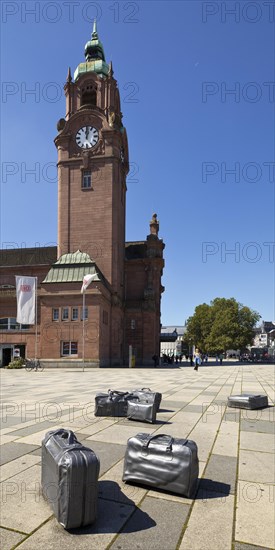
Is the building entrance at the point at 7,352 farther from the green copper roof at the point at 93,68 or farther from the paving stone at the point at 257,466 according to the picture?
the paving stone at the point at 257,466

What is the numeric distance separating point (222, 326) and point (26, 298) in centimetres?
5424

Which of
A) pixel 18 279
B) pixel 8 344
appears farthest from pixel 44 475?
pixel 8 344

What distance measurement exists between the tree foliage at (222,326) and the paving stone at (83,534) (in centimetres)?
7806

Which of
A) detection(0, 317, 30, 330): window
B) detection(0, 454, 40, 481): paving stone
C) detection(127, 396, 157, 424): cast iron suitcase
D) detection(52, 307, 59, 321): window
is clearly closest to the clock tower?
detection(52, 307, 59, 321): window

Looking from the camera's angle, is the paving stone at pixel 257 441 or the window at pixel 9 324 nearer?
the paving stone at pixel 257 441

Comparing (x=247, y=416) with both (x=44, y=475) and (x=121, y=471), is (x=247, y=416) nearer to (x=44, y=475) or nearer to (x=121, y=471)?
(x=121, y=471)

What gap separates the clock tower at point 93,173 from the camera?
45.3 m

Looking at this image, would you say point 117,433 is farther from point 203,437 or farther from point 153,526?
point 153,526

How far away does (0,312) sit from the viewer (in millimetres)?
46875

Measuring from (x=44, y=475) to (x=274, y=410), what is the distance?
8.28m

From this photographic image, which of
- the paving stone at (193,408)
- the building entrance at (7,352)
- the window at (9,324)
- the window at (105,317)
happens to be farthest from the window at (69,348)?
the paving stone at (193,408)

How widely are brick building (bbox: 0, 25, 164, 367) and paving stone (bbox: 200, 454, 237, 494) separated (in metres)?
32.6

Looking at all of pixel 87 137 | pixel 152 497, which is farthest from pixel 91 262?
pixel 152 497

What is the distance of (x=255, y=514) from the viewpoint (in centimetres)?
433
